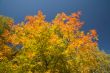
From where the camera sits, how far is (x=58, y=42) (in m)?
30.7

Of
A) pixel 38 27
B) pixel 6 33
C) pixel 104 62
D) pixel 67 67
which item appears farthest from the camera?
pixel 104 62

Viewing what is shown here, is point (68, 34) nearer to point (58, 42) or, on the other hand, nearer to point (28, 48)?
point (58, 42)

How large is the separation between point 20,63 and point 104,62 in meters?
27.9

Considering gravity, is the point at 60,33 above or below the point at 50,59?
above

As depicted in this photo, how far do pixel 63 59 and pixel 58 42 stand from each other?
1903 millimetres

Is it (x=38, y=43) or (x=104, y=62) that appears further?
(x=104, y=62)

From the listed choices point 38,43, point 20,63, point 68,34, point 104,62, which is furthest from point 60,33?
point 104,62

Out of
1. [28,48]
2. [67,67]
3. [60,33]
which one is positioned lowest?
[67,67]

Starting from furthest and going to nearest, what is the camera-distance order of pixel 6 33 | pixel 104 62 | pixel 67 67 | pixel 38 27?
pixel 104 62
pixel 6 33
pixel 38 27
pixel 67 67

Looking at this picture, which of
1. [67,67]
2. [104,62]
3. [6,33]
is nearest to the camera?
[67,67]

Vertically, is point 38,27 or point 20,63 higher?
point 38,27

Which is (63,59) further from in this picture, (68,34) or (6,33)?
(6,33)

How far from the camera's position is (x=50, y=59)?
3092cm

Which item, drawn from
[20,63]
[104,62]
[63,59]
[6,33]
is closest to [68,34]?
[63,59]
